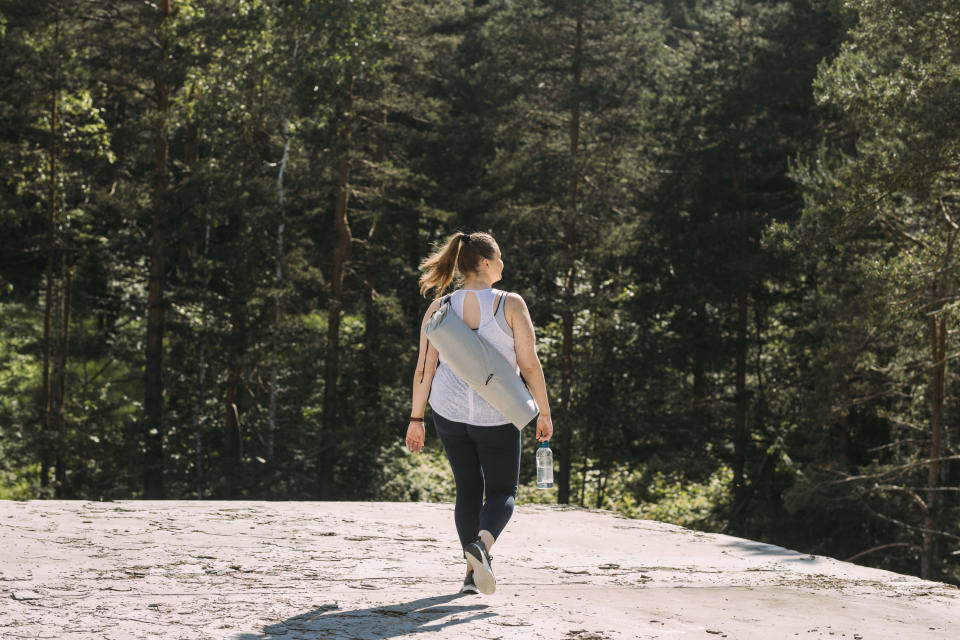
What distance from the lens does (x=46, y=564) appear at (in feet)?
15.0

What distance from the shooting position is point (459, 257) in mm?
4488

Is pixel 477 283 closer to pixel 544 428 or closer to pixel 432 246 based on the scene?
pixel 544 428

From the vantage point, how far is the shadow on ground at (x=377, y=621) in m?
3.57

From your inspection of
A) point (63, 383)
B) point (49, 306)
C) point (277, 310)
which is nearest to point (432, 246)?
point (277, 310)

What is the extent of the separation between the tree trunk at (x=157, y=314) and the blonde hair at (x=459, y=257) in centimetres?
1493

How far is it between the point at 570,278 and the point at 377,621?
1744 cm

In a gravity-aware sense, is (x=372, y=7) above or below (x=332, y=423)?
above

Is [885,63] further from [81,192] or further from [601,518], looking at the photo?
[81,192]

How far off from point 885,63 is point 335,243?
446 inches

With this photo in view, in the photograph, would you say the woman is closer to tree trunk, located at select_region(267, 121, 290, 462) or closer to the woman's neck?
the woman's neck

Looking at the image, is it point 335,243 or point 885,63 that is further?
point 335,243

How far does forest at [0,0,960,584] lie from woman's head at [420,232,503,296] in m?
11.2

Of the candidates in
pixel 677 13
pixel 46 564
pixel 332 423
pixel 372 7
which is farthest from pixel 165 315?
pixel 677 13

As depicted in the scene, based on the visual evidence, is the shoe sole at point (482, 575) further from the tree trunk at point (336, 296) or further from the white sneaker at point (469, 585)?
the tree trunk at point (336, 296)
